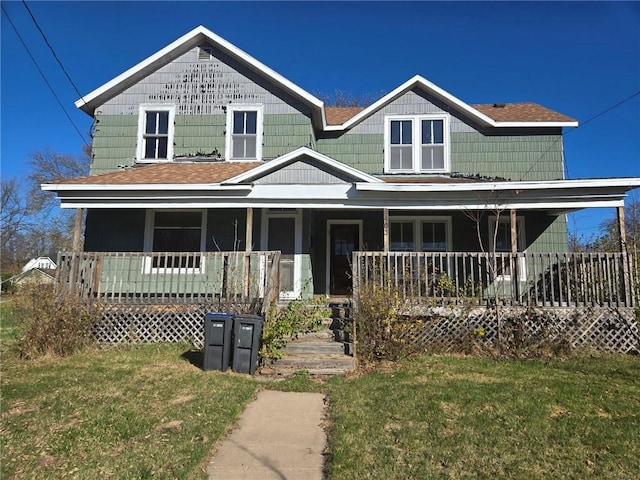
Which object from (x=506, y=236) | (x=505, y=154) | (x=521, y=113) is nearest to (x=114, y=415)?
(x=506, y=236)

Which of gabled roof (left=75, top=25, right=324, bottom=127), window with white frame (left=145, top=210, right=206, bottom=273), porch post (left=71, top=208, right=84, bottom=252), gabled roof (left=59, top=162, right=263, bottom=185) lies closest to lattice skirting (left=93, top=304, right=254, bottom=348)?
porch post (left=71, top=208, right=84, bottom=252)

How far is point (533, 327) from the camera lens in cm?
871

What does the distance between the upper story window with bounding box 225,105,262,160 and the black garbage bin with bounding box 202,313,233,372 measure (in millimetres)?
6509

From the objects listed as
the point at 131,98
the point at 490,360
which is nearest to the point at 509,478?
the point at 490,360

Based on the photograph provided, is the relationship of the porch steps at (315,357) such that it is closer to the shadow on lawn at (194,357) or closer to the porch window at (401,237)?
the shadow on lawn at (194,357)

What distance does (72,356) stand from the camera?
8.59 metres

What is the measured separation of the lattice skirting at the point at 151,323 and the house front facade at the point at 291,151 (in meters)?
2.04

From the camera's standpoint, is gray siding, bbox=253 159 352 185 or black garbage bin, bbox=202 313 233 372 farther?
gray siding, bbox=253 159 352 185

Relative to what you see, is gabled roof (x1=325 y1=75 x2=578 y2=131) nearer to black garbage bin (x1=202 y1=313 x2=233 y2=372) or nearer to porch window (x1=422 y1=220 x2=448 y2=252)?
porch window (x1=422 y1=220 x2=448 y2=252)

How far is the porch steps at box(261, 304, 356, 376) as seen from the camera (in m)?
7.54

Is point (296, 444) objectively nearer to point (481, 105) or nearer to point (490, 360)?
point (490, 360)

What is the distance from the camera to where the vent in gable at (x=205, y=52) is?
13.3 m

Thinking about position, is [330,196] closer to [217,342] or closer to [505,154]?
[217,342]

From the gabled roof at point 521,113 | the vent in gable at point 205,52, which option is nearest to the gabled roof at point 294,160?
the vent in gable at point 205,52
